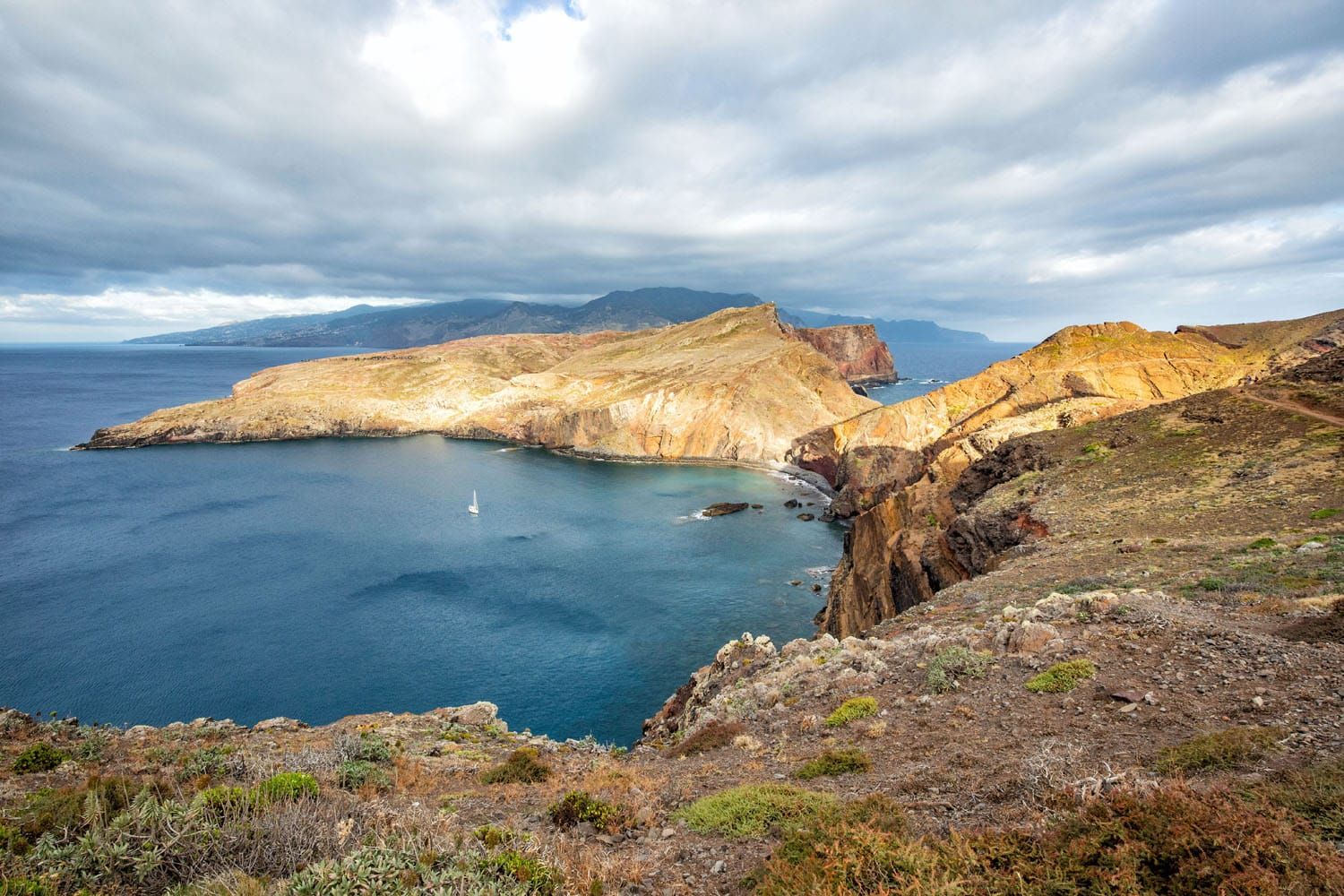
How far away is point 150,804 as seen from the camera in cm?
773

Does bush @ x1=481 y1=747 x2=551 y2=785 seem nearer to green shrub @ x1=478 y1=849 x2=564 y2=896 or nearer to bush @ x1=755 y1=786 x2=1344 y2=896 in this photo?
green shrub @ x1=478 y1=849 x2=564 y2=896

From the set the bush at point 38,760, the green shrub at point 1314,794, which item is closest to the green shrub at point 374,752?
the bush at point 38,760

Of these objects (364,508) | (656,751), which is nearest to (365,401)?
(364,508)

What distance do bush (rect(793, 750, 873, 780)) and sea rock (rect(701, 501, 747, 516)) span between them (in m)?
64.6

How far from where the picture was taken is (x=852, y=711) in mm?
14609

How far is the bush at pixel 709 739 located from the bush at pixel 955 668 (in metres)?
5.18

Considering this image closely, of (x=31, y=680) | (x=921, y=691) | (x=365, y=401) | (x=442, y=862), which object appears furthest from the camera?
(x=365, y=401)

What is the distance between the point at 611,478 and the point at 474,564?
39.3 m

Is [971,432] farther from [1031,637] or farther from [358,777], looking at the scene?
[358,777]

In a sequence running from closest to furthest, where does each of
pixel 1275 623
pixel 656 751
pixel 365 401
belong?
pixel 1275 623 < pixel 656 751 < pixel 365 401

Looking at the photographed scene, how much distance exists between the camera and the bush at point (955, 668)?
47.3 ft

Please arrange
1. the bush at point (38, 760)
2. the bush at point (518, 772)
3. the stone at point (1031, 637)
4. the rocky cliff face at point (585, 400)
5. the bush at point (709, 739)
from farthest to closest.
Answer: the rocky cliff face at point (585, 400) → the bush at point (709, 739) → the stone at point (1031, 637) → the bush at point (518, 772) → the bush at point (38, 760)

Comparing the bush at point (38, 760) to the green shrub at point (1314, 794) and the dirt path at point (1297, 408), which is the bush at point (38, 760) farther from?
the dirt path at point (1297, 408)

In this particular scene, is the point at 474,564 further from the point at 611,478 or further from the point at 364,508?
the point at 611,478
